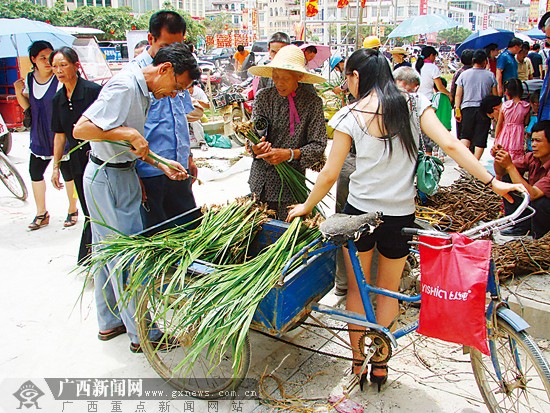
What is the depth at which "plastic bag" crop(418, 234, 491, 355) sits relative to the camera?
188cm

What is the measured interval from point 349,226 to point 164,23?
6.15 ft

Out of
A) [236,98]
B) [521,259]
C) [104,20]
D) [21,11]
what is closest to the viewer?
[521,259]

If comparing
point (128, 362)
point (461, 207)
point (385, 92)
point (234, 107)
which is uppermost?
point (385, 92)

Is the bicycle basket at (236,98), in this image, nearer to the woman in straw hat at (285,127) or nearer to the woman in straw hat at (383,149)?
the woman in straw hat at (285,127)

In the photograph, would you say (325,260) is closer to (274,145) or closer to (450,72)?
(274,145)

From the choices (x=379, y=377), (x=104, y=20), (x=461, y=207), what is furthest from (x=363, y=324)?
(x=104, y=20)

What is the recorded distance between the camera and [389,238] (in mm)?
2344

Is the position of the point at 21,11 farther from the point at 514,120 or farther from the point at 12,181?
the point at 514,120

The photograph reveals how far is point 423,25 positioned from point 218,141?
4738mm

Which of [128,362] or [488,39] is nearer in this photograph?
[128,362]

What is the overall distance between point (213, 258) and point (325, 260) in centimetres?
59

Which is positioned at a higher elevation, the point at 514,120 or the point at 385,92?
the point at 385,92

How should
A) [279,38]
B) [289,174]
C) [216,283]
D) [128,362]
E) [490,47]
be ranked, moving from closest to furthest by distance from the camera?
[216,283] → [128,362] → [289,174] → [279,38] → [490,47]

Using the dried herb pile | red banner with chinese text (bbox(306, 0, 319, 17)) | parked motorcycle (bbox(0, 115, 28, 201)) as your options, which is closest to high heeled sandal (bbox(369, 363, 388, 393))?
the dried herb pile
